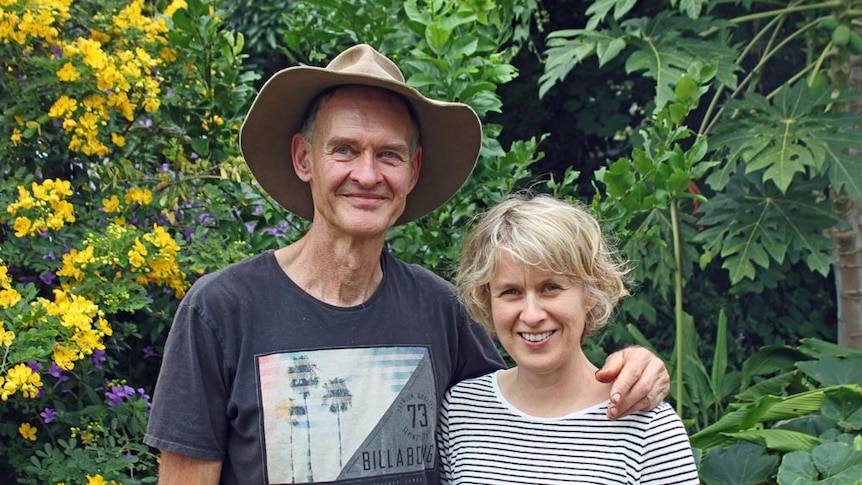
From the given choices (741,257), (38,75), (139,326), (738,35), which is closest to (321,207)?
(139,326)

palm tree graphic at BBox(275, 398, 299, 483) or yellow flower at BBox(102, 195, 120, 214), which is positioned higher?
yellow flower at BBox(102, 195, 120, 214)

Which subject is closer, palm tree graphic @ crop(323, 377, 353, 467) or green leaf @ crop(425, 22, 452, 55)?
palm tree graphic @ crop(323, 377, 353, 467)

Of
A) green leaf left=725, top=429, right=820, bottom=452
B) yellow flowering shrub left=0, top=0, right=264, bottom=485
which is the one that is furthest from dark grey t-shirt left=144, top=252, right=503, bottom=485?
green leaf left=725, top=429, right=820, bottom=452

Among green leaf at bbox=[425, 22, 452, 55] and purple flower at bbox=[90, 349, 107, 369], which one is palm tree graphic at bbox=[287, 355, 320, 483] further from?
green leaf at bbox=[425, 22, 452, 55]

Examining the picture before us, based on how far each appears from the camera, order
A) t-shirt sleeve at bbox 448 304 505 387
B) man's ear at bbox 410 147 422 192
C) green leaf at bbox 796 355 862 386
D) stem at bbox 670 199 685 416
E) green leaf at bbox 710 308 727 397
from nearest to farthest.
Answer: man's ear at bbox 410 147 422 192, t-shirt sleeve at bbox 448 304 505 387, green leaf at bbox 796 355 862 386, stem at bbox 670 199 685 416, green leaf at bbox 710 308 727 397

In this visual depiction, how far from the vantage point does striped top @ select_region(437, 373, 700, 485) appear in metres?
1.80

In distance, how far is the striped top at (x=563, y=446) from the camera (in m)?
1.80

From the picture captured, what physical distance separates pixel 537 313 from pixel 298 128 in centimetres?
68

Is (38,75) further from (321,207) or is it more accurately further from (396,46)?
(321,207)

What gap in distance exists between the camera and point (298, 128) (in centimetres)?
211

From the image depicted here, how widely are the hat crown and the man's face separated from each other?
4 centimetres

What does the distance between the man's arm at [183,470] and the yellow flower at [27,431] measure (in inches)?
36.2

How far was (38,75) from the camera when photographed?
2.81m

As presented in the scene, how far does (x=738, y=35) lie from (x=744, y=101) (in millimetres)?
1009
